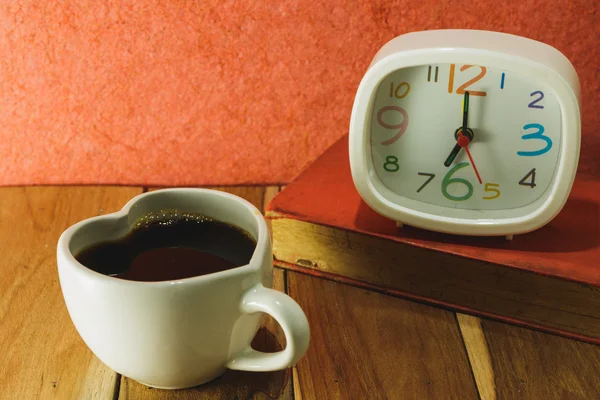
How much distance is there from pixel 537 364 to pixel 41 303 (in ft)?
1.63

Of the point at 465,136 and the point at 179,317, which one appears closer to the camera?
the point at 179,317

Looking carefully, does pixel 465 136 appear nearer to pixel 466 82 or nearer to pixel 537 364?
pixel 466 82

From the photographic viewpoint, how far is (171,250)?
1.83 ft

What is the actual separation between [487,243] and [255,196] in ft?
1.18

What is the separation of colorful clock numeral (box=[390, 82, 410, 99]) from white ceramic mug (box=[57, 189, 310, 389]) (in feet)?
0.67

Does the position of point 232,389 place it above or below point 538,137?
below

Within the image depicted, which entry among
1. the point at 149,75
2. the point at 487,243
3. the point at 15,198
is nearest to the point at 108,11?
the point at 149,75

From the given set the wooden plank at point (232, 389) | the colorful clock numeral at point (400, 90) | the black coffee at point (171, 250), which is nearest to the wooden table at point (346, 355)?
the wooden plank at point (232, 389)

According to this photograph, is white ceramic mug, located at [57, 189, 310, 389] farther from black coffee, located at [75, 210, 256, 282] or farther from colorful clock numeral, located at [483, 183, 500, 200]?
Result: colorful clock numeral, located at [483, 183, 500, 200]

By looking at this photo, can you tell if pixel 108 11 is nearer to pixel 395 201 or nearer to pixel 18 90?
pixel 18 90

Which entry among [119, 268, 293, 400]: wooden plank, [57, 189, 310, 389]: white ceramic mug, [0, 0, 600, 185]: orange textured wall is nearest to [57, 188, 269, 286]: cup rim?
[57, 189, 310, 389]: white ceramic mug

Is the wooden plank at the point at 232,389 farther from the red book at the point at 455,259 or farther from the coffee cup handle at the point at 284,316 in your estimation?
the red book at the point at 455,259

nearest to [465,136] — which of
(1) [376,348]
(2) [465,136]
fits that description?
(2) [465,136]

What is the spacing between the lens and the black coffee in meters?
0.52
